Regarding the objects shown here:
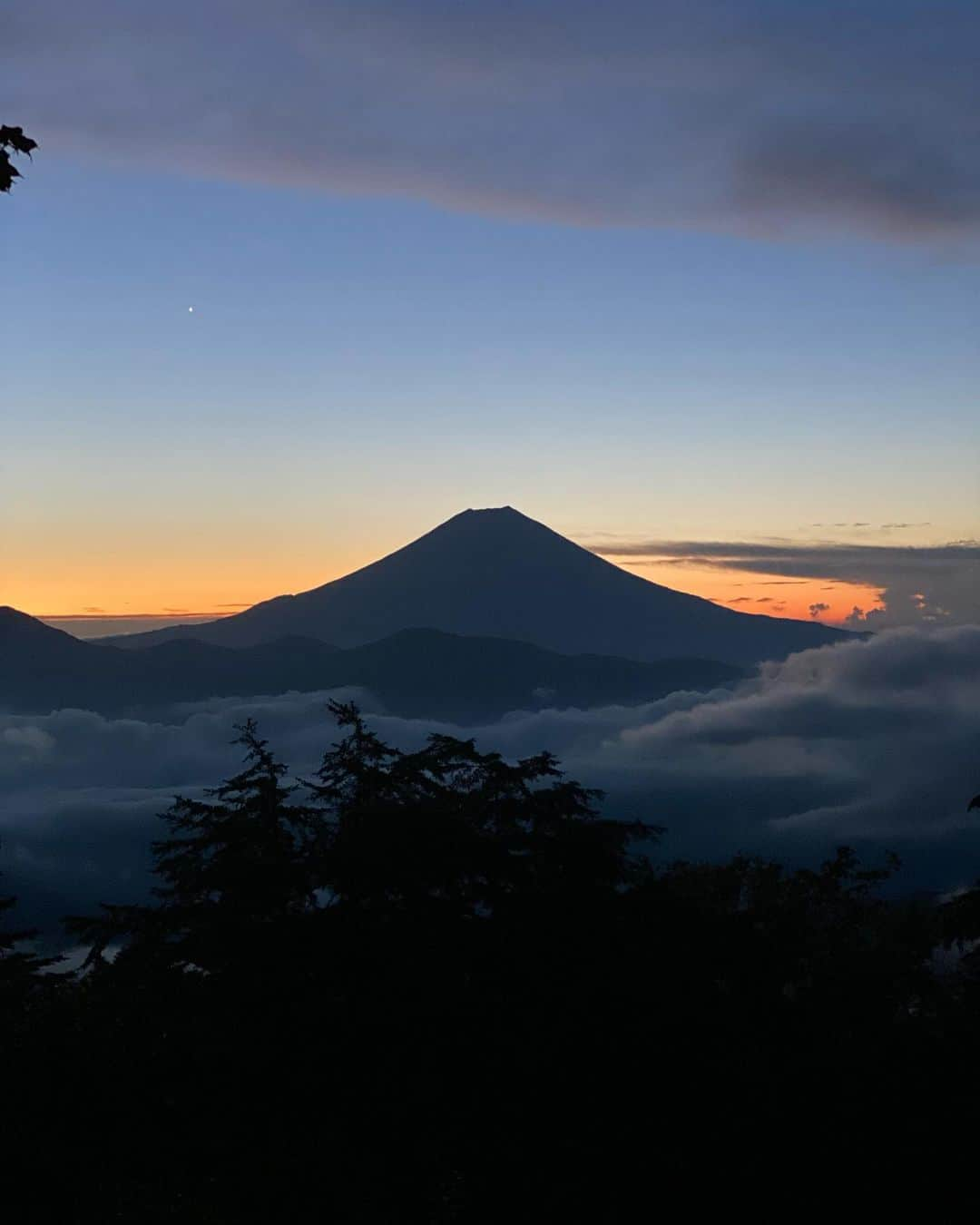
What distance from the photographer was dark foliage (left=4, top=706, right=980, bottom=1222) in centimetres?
984

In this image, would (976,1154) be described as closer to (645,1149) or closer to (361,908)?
(645,1149)

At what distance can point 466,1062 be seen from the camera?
1095cm

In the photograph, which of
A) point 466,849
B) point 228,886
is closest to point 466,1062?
point 466,849

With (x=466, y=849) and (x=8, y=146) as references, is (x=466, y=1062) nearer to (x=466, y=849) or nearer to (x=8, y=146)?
(x=466, y=849)

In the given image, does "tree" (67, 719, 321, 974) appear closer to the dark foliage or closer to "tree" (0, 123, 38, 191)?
the dark foliage

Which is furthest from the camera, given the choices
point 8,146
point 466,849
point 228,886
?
point 228,886

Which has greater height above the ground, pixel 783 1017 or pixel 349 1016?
pixel 349 1016

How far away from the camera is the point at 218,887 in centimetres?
1602

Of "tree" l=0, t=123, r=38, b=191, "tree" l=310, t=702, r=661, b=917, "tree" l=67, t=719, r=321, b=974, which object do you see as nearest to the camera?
"tree" l=0, t=123, r=38, b=191

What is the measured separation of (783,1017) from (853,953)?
7059mm

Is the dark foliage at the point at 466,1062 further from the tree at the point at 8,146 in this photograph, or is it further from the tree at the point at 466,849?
the tree at the point at 8,146

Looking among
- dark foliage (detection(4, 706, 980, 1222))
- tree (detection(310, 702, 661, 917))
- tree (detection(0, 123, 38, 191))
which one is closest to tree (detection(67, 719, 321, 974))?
dark foliage (detection(4, 706, 980, 1222))

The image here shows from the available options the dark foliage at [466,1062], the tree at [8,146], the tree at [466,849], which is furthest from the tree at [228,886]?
→ the tree at [8,146]

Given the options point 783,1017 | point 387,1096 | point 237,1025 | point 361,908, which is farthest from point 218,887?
point 783,1017
